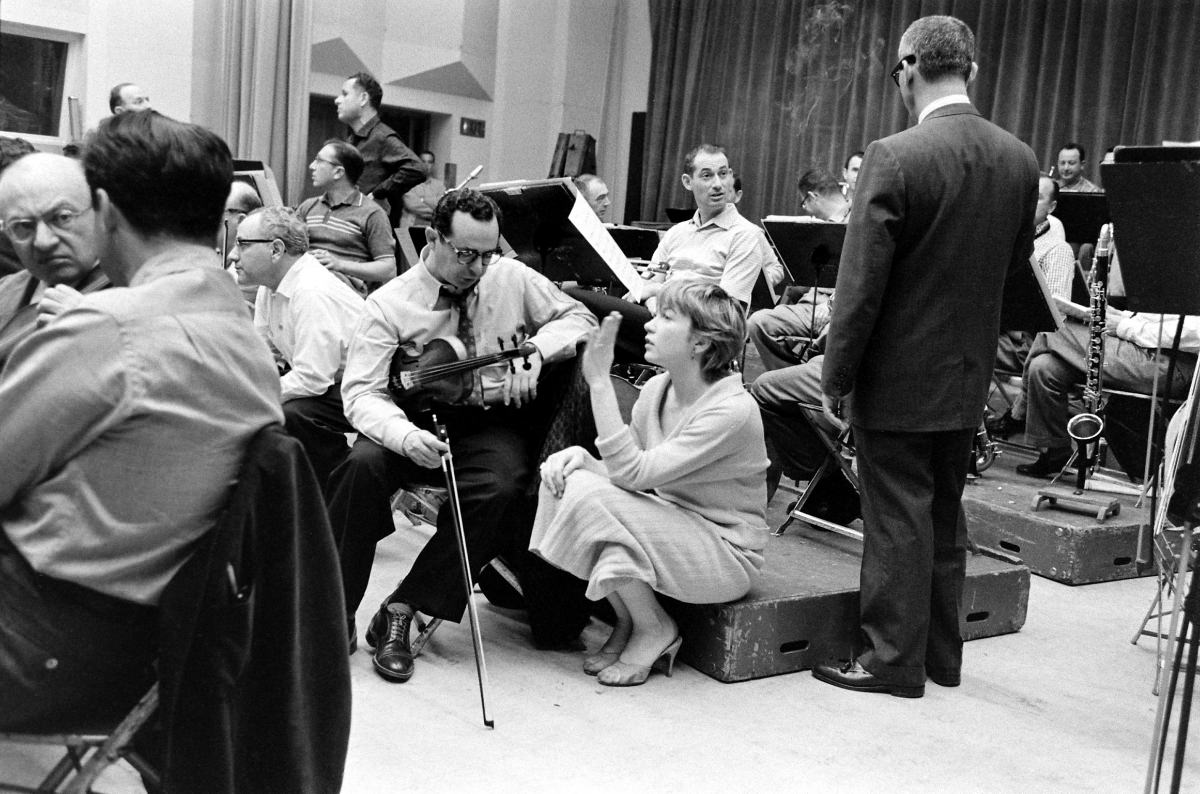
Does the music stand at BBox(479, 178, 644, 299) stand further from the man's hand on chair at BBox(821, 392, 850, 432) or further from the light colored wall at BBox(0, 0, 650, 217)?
the light colored wall at BBox(0, 0, 650, 217)

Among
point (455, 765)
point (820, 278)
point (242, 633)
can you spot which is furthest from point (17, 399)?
point (820, 278)

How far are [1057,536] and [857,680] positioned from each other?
1.52 meters

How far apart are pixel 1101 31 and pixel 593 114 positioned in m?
4.25

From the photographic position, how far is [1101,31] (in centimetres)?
808

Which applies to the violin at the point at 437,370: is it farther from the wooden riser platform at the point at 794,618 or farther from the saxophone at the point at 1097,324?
the saxophone at the point at 1097,324

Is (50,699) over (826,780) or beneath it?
over

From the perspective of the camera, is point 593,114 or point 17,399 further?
point 593,114

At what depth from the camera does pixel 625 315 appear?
505cm

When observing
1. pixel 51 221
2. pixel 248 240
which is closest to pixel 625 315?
pixel 248 240

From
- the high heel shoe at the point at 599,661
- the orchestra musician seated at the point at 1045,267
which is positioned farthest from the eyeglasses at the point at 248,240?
the orchestra musician seated at the point at 1045,267

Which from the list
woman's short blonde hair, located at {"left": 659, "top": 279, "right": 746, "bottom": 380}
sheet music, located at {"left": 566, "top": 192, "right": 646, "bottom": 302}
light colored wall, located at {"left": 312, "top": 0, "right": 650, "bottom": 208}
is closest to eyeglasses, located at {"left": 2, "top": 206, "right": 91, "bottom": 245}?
woman's short blonde hair, located at {"left": 659, "top": 279, "right": 746, "bottom": 380}

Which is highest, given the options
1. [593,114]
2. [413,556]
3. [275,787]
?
[593,114]

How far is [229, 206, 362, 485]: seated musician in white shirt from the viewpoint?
3.80 meters

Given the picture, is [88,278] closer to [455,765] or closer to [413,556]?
[455,765]
